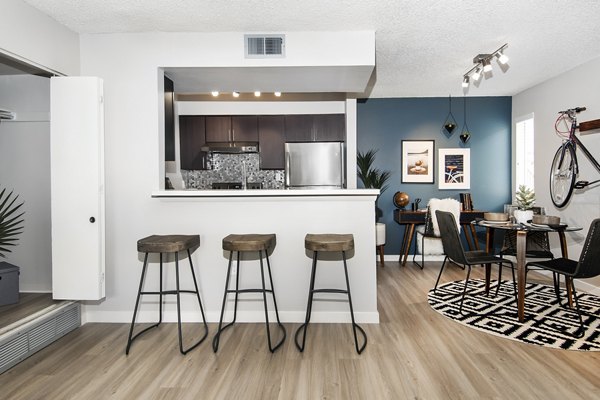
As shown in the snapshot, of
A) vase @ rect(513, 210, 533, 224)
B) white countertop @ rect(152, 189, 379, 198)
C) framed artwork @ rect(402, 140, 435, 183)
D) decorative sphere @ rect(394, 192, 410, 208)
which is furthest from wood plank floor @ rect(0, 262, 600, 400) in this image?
framed artwork @ rect(402, 140, 435, 183)

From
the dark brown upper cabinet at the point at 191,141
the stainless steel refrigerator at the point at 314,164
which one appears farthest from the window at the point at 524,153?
the dark brown upper cabinet at the point at 191,141

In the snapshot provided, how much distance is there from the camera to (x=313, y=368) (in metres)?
2.40

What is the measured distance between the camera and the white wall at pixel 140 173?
3205 mm

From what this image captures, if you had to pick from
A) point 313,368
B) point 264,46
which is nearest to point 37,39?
point 264,46

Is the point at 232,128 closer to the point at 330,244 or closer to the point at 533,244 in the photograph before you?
the point at 330,244

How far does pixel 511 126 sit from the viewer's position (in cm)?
577

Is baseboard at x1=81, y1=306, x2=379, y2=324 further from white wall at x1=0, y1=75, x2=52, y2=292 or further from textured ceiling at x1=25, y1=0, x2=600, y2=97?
textured ceiling at x1=25, y1=0, x2=600, y2=97

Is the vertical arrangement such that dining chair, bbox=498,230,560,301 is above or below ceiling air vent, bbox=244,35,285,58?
below

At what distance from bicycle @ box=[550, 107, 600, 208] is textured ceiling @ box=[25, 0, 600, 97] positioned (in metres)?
0.71

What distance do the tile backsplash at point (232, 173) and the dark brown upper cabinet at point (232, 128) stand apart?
35cm

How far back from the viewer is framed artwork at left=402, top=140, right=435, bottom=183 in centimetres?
585

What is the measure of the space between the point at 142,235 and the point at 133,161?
0.64 metres

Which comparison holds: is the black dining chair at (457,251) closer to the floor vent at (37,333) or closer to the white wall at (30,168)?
the floor vent at (37,333)

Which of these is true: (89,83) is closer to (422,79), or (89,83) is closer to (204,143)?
(204,143)
